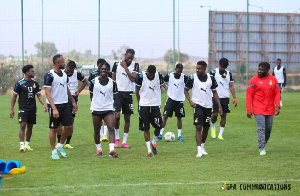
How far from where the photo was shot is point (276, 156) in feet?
41.2

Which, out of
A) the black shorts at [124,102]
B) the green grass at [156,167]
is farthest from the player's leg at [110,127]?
the black shorts at [124,102]

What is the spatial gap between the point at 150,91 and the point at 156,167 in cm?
239

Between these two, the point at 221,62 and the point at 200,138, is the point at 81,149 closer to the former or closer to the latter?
the point at 200,138

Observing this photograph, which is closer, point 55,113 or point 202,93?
point 55,113

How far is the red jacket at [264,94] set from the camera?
42.1 feet

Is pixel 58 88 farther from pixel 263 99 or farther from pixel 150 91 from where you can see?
pixel 263 99

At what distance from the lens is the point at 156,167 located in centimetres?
1116

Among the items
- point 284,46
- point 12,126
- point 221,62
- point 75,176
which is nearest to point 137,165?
point 75,176

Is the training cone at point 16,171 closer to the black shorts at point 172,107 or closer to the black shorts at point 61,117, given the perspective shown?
the black shorts at point 61,117

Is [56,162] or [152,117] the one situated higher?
[152,117]

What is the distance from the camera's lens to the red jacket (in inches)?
505

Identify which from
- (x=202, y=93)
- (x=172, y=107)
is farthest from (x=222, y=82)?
(x=202, y=93)

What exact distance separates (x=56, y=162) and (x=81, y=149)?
91.6 inches

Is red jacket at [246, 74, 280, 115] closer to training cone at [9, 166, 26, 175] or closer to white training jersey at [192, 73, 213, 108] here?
white training jersey at [192, 73, 213, 108]
